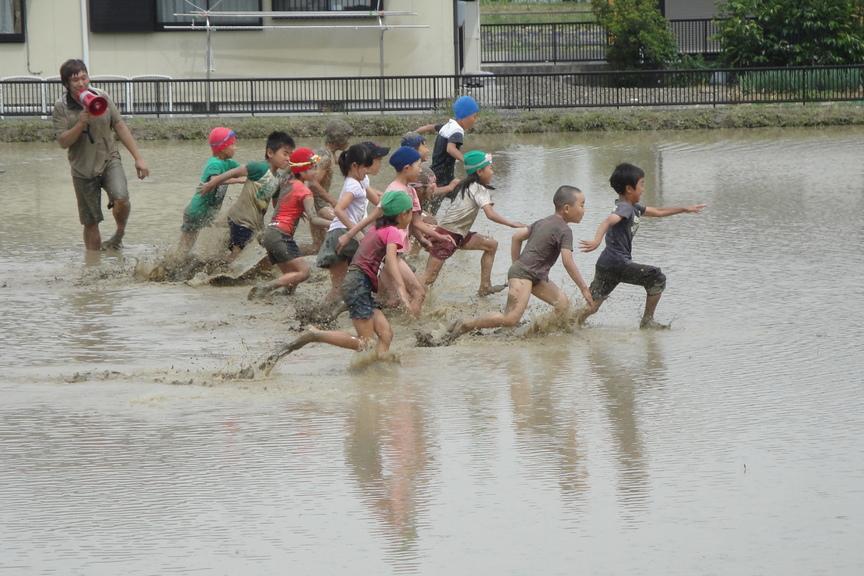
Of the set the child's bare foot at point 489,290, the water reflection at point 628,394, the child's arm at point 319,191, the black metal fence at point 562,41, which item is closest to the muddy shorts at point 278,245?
the child's arm at point 319,191

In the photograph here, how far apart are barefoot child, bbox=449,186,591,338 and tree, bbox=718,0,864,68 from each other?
20.9 meters

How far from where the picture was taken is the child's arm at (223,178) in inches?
452

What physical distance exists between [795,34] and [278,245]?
2120 centimetres

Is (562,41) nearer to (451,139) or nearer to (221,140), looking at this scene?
(451,139)

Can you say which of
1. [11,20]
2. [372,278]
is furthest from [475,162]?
[11,20]

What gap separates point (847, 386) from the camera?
27.4ft

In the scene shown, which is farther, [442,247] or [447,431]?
[442,247]

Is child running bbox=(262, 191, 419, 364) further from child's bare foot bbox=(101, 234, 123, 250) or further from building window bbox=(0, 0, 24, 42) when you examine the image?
building window bbox=(0, 0, 24, 42)

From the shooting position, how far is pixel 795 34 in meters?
29.7

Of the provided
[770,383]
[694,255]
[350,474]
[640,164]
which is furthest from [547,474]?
[640,164]

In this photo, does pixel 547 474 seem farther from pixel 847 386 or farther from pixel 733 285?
pixel 733 285

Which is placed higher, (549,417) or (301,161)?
(301,161)

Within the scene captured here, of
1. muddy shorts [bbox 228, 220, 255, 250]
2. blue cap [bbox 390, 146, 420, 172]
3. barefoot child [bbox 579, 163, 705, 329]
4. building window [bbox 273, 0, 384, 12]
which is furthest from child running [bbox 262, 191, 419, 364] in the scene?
building window [bbox 273, 0, 384, 12]

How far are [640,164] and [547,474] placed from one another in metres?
12.3
